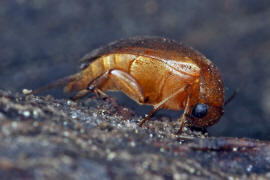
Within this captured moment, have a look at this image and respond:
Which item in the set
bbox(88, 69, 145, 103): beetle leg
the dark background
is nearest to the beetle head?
bbox(88, 69, 145, 103): beetle leg

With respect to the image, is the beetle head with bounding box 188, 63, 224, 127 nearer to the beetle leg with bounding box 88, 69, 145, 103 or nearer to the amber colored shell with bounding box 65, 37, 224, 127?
the amber colored shell with bounding box 65, 37, 224, 127

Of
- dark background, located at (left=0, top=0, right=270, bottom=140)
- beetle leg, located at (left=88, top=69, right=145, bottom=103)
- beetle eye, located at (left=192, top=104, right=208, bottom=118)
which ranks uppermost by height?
dark background, located at (left=0, top=0, right=270, bottom=140)

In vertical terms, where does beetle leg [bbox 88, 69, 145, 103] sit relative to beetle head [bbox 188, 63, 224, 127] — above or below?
above

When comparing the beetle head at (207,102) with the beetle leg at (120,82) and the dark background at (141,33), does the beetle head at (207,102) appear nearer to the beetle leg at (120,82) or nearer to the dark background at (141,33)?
the beetle leg at (120,82)

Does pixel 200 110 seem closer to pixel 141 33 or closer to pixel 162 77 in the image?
pixel 162 77

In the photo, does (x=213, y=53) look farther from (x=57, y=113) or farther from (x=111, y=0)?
(x=57, y=113)

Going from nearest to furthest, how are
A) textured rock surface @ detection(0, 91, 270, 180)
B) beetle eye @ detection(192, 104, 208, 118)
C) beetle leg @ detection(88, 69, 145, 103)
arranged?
textured rock surface @ detection(0, 91, 270, 180), beetle eye @ detection(192, 104, 208, 118), beetle leg @ detection(88, 69, 145, 103)

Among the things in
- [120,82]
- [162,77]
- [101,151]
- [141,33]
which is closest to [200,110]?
[162,77]

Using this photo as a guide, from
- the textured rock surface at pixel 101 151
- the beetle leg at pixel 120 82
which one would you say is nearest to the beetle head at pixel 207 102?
the beetle leg at pixel 120 82
